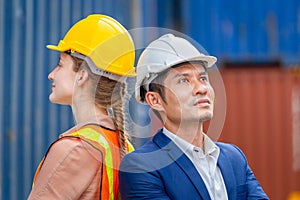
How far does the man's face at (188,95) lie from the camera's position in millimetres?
2535

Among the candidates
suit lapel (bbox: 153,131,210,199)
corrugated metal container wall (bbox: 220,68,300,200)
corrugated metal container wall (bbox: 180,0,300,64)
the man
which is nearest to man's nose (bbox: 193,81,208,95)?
the man

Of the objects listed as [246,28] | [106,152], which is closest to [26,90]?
[106,152]

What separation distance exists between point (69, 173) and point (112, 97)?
43 centimetres

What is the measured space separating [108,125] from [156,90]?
0.84ft

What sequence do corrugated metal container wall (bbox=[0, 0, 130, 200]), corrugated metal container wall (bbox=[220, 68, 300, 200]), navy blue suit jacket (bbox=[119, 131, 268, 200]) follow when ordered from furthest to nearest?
1. corrugated metal container wall (bbox=[220, 68, 300, 200])
2. corrugated metal container wall (bbox=[0, 0, 130, 200])
3. navy blue suit jacket (bbox=[119, 131, 268, 200])

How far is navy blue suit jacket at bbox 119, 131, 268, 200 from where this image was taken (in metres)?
2.41

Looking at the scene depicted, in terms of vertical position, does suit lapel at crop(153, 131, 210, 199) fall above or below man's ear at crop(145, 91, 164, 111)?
below

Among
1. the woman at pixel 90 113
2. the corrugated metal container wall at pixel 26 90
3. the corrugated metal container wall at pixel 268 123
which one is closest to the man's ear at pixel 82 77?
the woman at pixel 90 113

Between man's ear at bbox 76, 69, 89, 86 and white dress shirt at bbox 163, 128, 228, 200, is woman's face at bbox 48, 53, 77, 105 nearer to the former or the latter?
man's ear at bbox 76, 69, 89, 86

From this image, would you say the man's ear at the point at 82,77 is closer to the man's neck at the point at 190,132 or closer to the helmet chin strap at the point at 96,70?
the helmet chin strap at the point at 96,70

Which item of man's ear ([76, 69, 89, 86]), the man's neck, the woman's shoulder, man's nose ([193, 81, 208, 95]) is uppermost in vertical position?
man's ear ([76, 69, 89, 86])

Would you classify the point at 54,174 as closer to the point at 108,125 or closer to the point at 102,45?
the point at 108,125

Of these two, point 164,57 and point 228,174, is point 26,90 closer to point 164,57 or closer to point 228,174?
point 164,57

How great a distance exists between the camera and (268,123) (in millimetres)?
10062
